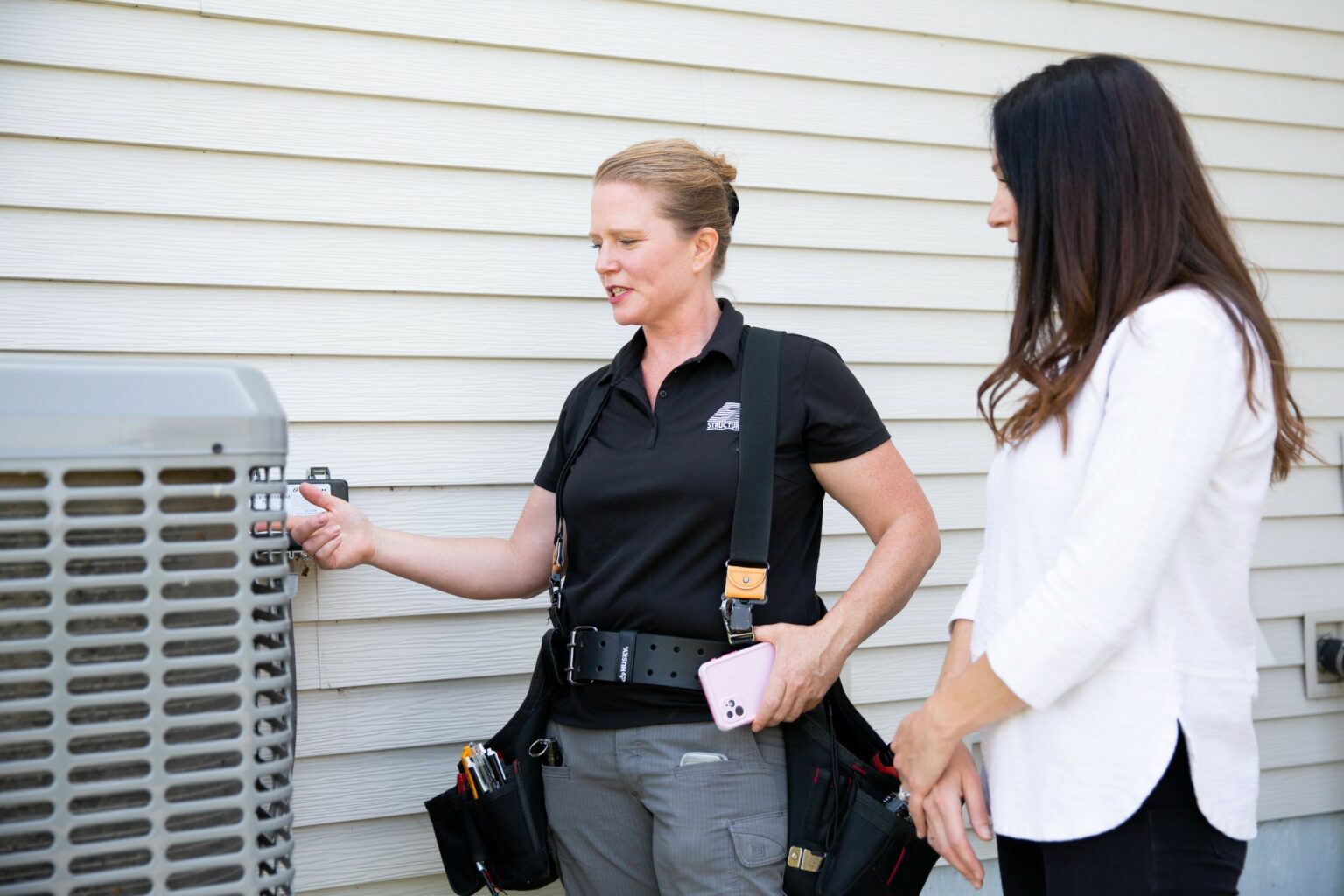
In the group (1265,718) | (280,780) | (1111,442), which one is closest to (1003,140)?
(1111,442)

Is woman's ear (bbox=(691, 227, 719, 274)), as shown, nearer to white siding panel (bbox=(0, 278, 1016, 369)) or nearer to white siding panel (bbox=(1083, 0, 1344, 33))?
white siding panel (bbox=(0, 278, 1016, 369))

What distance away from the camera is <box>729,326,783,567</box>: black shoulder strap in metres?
2.01

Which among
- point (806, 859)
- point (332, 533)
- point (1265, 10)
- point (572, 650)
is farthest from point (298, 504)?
point (1265, 10)

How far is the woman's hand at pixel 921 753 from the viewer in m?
1.50

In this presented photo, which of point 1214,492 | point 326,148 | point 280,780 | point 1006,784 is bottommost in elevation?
point 1006,784

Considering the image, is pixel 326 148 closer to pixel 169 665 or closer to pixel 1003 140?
pixel 1003 140

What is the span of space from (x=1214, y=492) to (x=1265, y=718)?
259cm

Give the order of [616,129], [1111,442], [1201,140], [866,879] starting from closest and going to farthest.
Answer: [1111,442], [866,879], [616,129], [1201,140]

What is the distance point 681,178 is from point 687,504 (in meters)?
0.63

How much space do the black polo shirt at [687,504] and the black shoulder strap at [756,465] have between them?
0.9 inches

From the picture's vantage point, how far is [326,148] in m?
2.58

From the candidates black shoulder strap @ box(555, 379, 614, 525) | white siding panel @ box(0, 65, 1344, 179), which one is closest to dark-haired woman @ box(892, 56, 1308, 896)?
black shoulder strap @ box(555, 379, 614, 525)

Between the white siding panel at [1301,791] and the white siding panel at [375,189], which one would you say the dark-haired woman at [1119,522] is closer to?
the white siding panel at [375,189]

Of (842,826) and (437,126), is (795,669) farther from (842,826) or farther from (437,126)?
(437,126)
